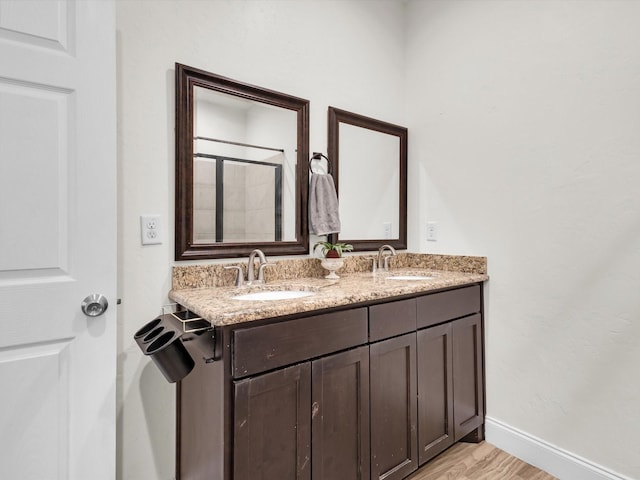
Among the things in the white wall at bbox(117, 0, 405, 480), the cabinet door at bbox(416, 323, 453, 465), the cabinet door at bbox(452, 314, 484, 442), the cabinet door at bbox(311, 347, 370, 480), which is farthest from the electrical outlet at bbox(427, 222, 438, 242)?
the white wall at bbox(117, 0, 405, 480)

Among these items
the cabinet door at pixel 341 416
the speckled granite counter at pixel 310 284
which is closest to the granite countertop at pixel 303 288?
the speckled granite counter at pixel 310 284

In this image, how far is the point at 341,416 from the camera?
4.31 feet

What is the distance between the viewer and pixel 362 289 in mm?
1497

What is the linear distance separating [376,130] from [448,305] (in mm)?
1213

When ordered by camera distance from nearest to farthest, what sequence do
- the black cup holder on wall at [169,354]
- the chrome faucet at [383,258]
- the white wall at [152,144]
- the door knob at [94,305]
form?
the black cup holder on wall at [169,354], the door knob at [94,305], the white wall at [152,144], the chrome faucet at [383,258]

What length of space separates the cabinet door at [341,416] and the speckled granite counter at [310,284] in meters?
0.24

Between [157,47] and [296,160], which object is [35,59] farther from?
[296,160]

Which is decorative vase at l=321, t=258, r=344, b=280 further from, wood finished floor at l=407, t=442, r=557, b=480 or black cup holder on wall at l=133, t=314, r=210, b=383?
wood finished floor at l=407, t=442, r=557, b=480

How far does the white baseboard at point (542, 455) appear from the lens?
5.19 ft

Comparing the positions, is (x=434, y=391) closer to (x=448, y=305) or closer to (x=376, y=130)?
(x=448, y=305)

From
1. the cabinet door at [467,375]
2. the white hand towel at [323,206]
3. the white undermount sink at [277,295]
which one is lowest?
the cabinet door at [467,375]

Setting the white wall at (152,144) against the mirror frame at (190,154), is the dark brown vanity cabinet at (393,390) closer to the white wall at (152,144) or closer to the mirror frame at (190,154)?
the mirror frame at (190,154)

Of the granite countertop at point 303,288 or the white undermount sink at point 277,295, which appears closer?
the granite countertop at point 303,288

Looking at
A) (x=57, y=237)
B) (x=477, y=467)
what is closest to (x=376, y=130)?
(x=57, y=237)
